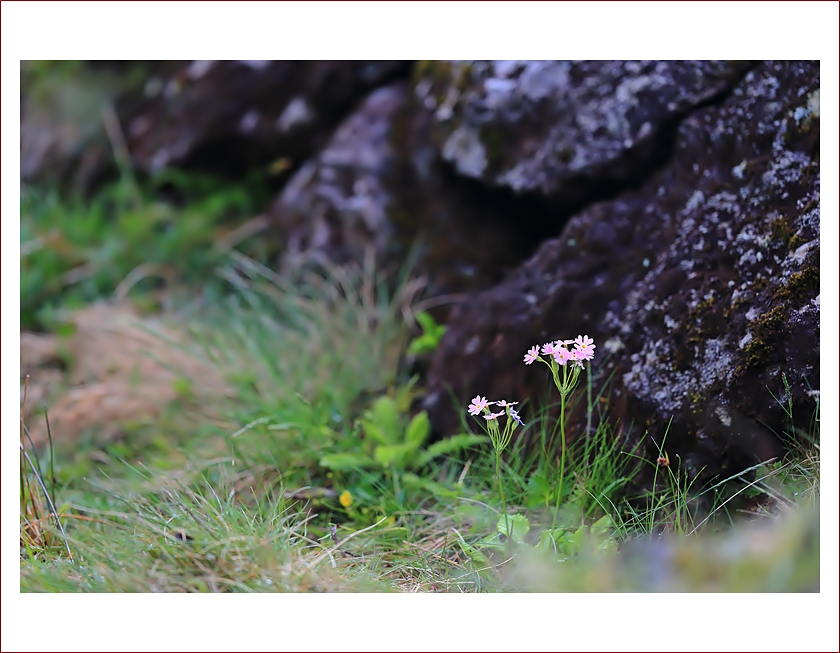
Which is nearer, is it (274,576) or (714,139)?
(274,576)

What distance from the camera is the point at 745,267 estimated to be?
1.57 m

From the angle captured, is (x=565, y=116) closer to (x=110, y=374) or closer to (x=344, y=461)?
(x=344, y=461)

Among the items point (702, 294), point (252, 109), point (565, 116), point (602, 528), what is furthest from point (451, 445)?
point (252, 109)

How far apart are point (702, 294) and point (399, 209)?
4.18ft

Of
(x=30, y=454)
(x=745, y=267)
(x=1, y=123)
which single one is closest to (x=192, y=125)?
(x=1, y=123)

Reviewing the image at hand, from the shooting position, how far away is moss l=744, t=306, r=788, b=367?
1.46 m

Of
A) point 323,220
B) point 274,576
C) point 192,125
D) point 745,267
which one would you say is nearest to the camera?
point 274,576

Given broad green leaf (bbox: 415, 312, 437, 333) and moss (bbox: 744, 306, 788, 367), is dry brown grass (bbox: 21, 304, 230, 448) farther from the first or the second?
A: moss (bbox: 744, 306, 788, 367)

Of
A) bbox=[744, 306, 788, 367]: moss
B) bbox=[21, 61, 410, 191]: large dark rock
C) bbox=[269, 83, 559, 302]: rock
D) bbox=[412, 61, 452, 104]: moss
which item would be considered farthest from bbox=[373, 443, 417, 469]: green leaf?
bbox=[21, 61, 410, 191]: large dark rock

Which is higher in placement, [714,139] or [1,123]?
[1,123]

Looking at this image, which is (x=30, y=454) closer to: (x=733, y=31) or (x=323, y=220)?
(x=323, y=220)

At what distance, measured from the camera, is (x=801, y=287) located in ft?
4.86

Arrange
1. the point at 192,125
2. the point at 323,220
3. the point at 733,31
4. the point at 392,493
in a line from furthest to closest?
1. the point at 192,125
2. the point at 323,220
3. the point at 392,493
4. the point at 733,31

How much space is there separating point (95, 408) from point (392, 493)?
1144 mm
